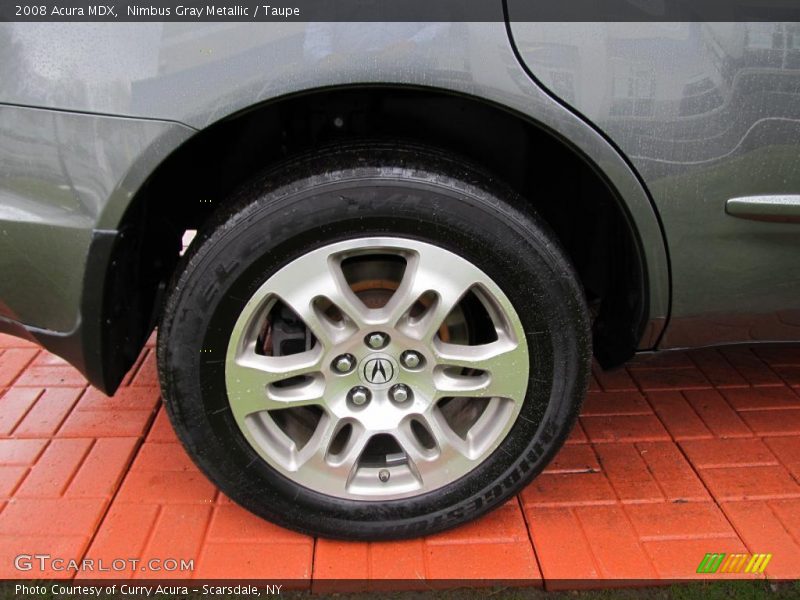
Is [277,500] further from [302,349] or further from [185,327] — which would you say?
[185,327]

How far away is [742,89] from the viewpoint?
1.54 meters

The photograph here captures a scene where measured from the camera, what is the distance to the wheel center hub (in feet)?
5.75

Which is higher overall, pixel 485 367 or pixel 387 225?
pixel 387 225

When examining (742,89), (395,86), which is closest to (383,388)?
(395,86)

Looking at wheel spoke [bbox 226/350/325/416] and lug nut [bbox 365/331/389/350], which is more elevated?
lug nut [bbox 365/331/389/350]

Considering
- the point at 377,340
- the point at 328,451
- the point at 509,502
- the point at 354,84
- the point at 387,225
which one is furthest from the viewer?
the point at 509,502

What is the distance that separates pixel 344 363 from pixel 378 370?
0.09 meters

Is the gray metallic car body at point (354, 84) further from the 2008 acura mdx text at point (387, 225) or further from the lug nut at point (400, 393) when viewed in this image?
the lug nut at point (400, 393)

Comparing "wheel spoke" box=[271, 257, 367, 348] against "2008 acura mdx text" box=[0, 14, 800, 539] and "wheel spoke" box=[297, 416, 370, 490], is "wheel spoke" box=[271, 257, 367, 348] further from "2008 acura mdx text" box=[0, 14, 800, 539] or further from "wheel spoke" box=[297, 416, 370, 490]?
"wheel spoke" box=[297, 416, 370, 490]

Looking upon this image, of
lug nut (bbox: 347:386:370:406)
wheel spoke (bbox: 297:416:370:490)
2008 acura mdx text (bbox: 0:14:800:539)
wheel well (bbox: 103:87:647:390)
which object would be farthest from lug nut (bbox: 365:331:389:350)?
wheel well (bbox: 103:87:647:390)

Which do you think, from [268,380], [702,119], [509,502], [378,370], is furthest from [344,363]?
[702,119]

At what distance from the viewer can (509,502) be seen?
81.9 inches

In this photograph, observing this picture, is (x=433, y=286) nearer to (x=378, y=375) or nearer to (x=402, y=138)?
(x=378, y=375)

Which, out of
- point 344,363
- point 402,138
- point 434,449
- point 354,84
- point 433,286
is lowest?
point 434,449
